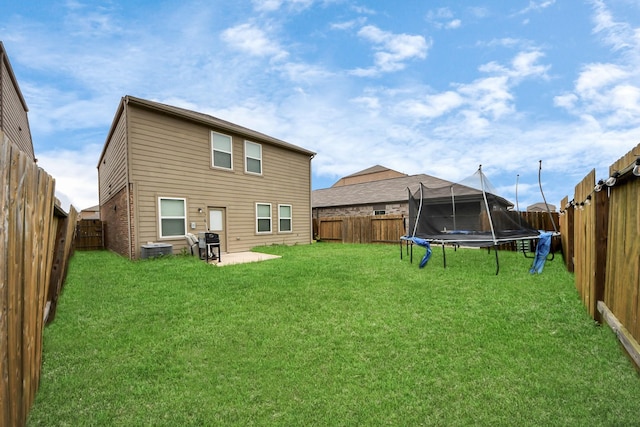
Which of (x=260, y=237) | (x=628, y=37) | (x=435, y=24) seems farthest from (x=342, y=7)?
(x=260, y=237)

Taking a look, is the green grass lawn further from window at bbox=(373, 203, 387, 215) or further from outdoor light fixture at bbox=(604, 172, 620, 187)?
window at bbox=(373, 203, 387, 215)

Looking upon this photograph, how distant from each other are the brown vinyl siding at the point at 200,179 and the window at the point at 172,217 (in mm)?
157

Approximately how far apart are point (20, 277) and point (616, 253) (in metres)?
4.87

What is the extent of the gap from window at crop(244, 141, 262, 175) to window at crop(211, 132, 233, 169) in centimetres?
69

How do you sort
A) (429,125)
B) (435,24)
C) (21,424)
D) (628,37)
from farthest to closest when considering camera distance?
(429,125) → (435,24) → (628,37) → (21,424)

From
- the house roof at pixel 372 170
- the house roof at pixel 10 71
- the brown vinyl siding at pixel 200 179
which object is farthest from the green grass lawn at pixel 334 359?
the house roof at pixel 372 170

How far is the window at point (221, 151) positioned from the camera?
10.6 m

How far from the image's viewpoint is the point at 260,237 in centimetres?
1197

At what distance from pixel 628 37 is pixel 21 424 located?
958 cm

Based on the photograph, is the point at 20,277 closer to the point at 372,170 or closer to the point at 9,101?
the point at 9,101

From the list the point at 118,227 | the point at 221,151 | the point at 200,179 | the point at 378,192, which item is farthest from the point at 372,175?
the point at 118,227

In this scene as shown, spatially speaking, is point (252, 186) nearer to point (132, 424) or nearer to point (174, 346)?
point (174, 346)

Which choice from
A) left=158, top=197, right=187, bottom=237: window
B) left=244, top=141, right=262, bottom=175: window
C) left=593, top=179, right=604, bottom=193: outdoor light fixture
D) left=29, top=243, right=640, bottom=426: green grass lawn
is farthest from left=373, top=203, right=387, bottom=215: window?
left=593, top=179, right=604, bottom=193: outdoor light fixture

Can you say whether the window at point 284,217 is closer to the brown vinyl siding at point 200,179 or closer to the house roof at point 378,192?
the brown vinyl siding at point 200,179
